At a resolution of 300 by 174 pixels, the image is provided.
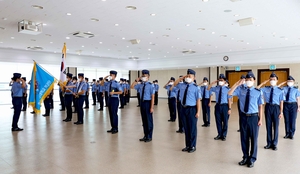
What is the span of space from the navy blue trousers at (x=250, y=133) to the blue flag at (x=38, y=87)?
17.5 feet

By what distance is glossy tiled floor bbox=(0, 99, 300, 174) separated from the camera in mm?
4012

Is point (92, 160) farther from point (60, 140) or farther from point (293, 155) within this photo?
point (293, 155)

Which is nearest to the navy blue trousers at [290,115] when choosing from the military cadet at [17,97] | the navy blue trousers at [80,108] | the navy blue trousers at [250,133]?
the navy blue trousers at [250,133]

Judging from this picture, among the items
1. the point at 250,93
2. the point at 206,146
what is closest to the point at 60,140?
the point at 206,146

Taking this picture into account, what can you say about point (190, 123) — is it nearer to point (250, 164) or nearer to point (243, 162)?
point (243, 162)

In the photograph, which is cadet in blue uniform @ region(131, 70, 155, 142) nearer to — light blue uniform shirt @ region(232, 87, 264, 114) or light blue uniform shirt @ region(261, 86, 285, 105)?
light blue uniform shirt @ region(232, 87, 264, 114)

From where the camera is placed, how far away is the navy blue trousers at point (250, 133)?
4.05m

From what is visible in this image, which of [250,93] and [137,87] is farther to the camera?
[137,87]

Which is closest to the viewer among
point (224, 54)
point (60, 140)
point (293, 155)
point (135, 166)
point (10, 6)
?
point (135, 166)

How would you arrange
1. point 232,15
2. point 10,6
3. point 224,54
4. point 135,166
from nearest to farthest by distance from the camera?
1. point 135,166
2. point 10,6
3. point 232,15
4. point 224,54

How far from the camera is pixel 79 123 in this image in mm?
8414

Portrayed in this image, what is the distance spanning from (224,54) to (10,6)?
1329cm

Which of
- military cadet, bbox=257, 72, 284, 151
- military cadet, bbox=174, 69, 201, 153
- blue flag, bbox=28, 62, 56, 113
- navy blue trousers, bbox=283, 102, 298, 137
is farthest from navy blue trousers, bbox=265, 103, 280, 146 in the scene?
blue flag, bbox=28, 62, 56, 113

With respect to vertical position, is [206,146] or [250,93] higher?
[250,93]
